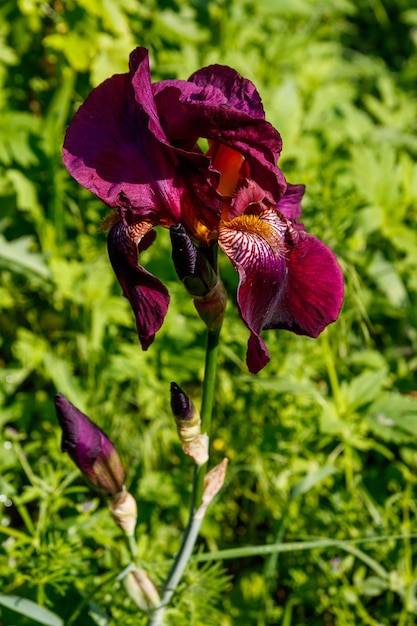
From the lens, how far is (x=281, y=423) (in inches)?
85.8

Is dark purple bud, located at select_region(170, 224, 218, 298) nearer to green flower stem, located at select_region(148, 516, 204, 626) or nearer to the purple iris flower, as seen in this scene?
the purple iris flower

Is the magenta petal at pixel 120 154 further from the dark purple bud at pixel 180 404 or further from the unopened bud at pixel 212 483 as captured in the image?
the unopened bud at pixel 212 483

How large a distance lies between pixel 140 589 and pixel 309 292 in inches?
29.0

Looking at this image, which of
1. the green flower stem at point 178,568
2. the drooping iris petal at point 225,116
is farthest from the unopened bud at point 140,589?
the drooping iris petal at point 225,116

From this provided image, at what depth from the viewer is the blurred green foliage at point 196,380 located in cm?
184

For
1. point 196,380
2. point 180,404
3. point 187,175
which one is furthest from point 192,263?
point 196,380

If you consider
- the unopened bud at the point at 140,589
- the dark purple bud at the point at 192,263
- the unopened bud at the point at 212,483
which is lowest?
the unopened bud at the point at 140,589

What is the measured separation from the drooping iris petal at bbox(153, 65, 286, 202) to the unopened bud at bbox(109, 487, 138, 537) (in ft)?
2.39

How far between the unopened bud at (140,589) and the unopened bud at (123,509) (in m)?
0.09

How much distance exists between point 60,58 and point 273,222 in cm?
191

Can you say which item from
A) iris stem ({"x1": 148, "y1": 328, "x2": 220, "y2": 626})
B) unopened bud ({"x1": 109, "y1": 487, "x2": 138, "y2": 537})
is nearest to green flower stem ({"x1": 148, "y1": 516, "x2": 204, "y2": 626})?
iris stem ({"x1": 148, "y1": 328, "x2": 220, "y2": 626})

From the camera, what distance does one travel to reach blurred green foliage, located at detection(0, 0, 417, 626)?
1.84 metres

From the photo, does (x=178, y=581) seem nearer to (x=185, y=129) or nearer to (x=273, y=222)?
(x=273, y=222)

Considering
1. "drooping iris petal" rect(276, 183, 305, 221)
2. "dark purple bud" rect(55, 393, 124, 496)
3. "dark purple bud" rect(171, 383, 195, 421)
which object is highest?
"drooping iris petal" rect(276, 183, 305, 221)
